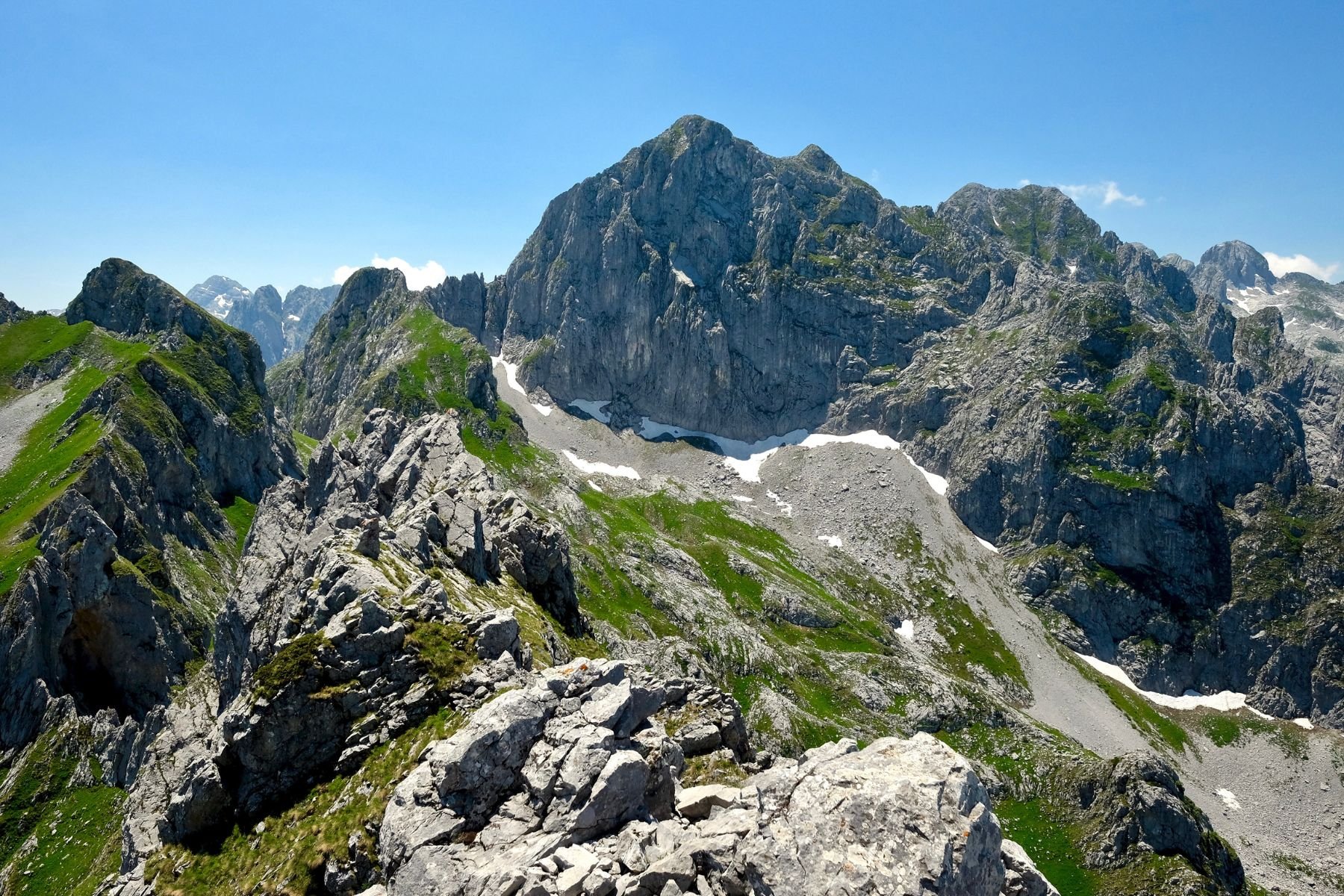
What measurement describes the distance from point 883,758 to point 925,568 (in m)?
189

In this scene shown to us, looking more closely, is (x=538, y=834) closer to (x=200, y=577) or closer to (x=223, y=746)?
(x=223, y=746)

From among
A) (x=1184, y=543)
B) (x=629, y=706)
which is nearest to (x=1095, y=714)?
(x=1184, y=543)

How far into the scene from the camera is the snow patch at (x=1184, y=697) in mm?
172750

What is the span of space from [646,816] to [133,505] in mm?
118769

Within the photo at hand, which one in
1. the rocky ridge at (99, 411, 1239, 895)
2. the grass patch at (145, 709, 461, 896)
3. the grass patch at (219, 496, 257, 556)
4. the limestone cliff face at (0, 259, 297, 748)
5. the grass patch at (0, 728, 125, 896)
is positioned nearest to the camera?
the rocky ridge at (99, 411, 1239, 895)

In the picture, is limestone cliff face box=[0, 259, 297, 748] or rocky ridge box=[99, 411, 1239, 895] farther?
limestone cliff face box=[0, 259, 297, 748]

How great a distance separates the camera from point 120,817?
67562 mm

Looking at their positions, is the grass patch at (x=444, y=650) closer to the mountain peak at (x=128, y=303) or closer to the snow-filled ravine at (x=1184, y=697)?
the mountain peak at (x=128, y=303)

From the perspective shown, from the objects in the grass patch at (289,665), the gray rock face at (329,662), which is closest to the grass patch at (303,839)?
the gray rock face at (329,662)

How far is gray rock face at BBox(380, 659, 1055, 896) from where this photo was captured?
1850 centimetres

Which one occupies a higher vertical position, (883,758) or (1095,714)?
(883,758)

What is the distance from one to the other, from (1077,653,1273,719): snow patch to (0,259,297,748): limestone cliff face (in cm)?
19603

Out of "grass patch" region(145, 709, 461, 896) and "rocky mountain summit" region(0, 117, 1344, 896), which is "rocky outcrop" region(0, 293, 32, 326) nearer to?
"rocky mountain summit" region(0, 117, 1344, 896)

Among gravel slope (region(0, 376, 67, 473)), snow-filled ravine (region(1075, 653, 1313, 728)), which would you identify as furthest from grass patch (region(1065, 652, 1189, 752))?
gravel slope (region(0, 376, 67, 473))
